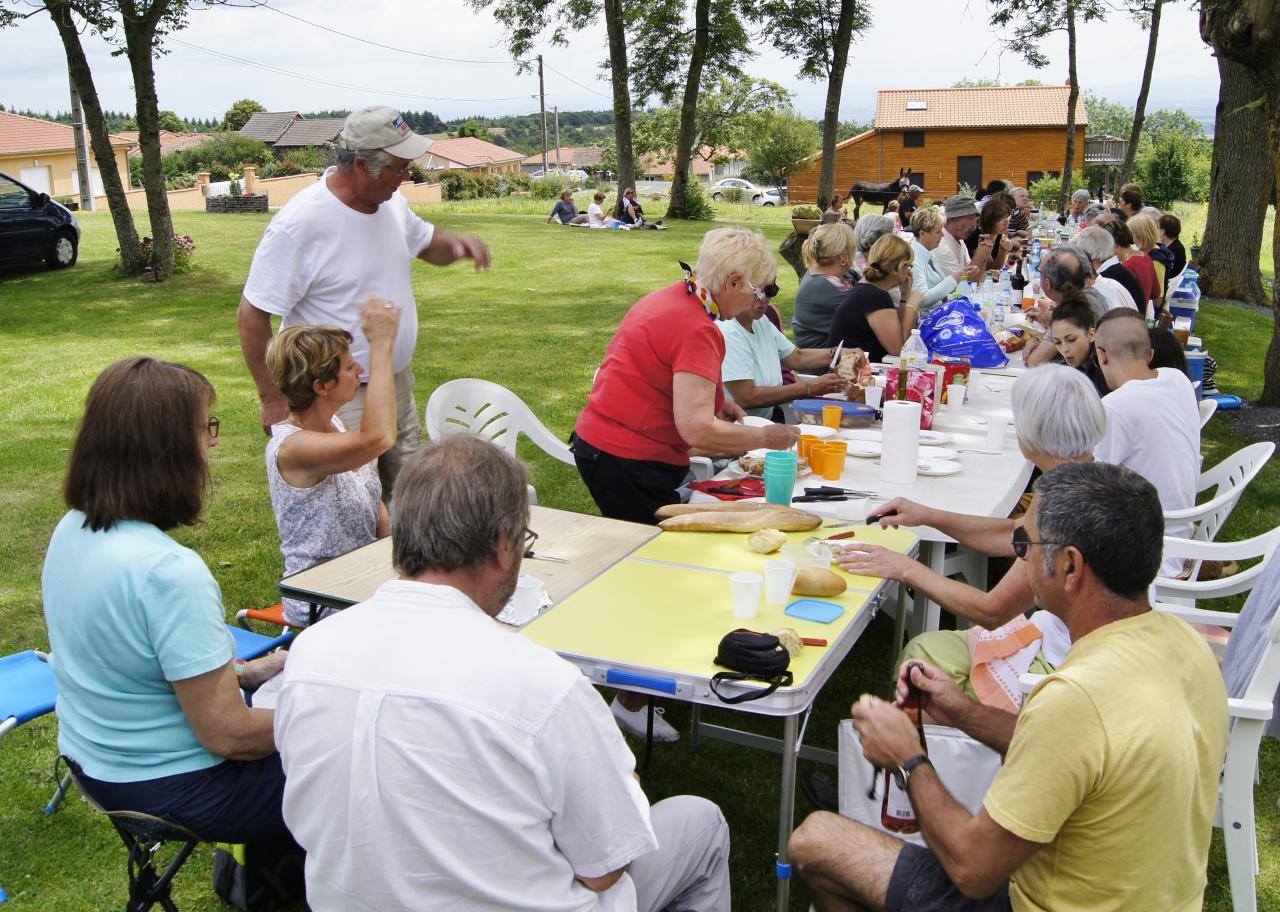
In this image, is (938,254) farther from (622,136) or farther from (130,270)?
(622,136)

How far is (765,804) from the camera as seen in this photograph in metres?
3.34

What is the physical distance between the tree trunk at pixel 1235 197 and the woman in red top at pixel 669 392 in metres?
10.0

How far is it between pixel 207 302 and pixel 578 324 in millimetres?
4437

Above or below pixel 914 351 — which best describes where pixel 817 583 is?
below

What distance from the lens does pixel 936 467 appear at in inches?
155

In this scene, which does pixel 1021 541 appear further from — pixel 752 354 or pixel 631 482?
pixel 752 354

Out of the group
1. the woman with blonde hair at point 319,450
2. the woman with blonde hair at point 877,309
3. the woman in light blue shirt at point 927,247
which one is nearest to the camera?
the woman with blonde hair at point 319,450

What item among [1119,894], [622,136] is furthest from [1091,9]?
[1119,894]

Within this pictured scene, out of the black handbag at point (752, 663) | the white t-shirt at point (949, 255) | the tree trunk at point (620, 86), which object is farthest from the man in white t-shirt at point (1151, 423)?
the tree trunk at point (620, 86)

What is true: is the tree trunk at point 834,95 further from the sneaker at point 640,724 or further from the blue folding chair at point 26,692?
the blue folding chair at point 26,692

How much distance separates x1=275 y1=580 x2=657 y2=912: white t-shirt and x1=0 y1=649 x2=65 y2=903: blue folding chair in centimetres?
153

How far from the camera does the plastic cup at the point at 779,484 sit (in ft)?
11.2

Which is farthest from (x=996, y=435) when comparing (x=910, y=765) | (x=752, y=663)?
(x=910, y=765)

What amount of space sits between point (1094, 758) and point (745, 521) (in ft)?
5.39
